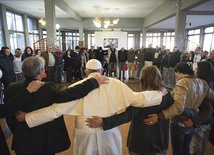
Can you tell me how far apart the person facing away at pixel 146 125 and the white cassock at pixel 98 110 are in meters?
0.07

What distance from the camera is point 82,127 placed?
4.34ft

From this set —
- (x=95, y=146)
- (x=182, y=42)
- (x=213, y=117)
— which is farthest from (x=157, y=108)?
(x=182, y=42)

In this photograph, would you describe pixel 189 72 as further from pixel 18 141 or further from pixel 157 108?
pixel 18 141

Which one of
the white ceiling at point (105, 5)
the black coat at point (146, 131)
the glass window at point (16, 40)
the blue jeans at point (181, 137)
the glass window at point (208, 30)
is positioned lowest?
the blue jeans at point (181, 137)

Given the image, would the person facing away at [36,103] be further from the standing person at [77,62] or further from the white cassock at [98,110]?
the standing person at [77,62]

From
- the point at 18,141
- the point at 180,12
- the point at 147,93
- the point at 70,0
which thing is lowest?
the point at 18,141

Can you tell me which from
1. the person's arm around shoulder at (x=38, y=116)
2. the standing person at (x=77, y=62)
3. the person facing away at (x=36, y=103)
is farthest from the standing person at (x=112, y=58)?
the person's arm around shoulder at (x=38, y=116)

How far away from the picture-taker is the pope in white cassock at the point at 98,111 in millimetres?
1130

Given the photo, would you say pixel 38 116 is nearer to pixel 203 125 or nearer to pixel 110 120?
pixel 110 120

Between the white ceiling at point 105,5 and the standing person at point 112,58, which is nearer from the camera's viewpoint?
the standing person at point 112,58

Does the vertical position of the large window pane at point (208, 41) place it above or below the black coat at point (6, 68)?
above

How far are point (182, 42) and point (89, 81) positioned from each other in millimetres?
6402

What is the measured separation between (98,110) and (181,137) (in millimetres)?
1039

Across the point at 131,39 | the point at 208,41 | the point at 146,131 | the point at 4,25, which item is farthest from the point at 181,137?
the point at 131,39
